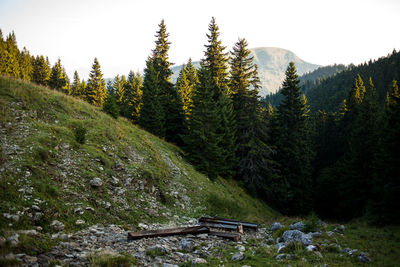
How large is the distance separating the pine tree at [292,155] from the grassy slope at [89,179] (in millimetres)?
12208

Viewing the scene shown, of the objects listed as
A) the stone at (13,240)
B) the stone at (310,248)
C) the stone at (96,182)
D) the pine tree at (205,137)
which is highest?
the pine tree at (205,137)

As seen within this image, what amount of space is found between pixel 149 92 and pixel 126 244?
77.6 ft

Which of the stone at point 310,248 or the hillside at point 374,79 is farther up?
the hillside at point 374,79

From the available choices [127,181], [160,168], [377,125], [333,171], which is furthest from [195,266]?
[333,171]

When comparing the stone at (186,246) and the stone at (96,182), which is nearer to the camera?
the stone at (186,246)

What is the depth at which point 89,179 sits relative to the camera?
10.4m

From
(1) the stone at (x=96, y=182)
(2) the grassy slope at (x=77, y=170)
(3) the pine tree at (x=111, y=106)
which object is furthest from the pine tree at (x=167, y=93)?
(1) the stone at (x=96, y=182)

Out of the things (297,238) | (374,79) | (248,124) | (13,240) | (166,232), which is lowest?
(297,238)

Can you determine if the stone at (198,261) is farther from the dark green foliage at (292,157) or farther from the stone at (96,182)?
the dark green foliage at (292,157)

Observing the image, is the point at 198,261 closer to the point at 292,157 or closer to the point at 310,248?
the point at 310,248

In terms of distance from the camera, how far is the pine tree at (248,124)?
2719 centimetres

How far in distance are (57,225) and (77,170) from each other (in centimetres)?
375

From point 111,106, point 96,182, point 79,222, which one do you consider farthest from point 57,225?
point 111,106

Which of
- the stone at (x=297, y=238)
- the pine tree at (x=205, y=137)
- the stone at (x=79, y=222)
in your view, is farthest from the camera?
the pine tree at (x=205, y=137)
